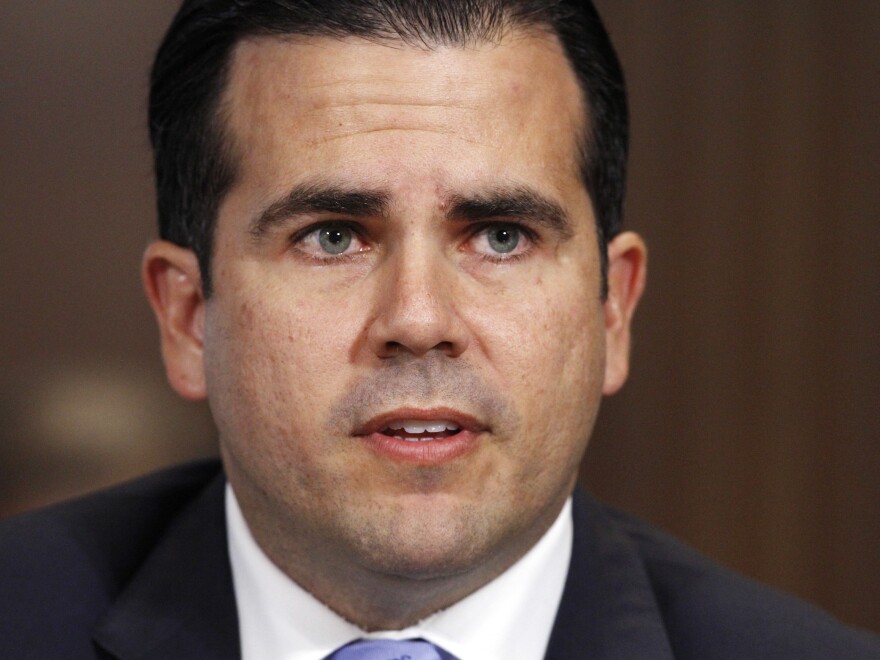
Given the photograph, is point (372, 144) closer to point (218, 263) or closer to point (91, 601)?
point (218, 263)

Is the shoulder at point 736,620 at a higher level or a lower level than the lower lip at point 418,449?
lower

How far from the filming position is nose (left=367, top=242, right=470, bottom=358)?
1536mm

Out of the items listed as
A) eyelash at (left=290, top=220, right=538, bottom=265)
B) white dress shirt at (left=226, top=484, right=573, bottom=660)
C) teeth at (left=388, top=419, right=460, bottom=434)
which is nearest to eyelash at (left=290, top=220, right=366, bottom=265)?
eyelash at (left=290, top=220, right=538, bottom=265)

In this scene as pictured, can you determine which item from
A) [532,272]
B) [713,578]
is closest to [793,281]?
[713,578]

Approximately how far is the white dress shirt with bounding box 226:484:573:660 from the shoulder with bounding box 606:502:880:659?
0.18 metres

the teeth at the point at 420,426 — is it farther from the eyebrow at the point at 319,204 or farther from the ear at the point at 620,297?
the ear at the point at 620,297

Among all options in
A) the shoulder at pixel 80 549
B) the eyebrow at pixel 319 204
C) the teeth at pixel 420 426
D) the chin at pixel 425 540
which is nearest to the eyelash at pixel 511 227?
the eyebrow at pixel 319 204

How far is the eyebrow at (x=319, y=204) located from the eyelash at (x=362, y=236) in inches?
1.1

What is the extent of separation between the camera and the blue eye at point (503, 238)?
66.5 inches

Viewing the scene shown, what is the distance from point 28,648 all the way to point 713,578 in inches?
41.4

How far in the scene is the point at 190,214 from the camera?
73.8 inches

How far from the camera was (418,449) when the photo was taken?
5.18ft

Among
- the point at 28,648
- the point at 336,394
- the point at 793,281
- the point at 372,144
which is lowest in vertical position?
the point at 28,648

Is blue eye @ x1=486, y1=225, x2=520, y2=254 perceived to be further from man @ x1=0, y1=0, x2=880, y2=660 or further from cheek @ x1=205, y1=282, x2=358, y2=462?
cheek @ x1=205, y1=282, x2=358, y2=462
